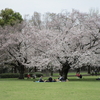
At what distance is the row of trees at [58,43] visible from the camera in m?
28.1

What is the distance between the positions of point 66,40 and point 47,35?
3682 millimetres

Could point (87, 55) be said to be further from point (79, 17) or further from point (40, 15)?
point (40, 15)

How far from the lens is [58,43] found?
29.3m

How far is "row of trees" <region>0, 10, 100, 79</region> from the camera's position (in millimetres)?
28094
